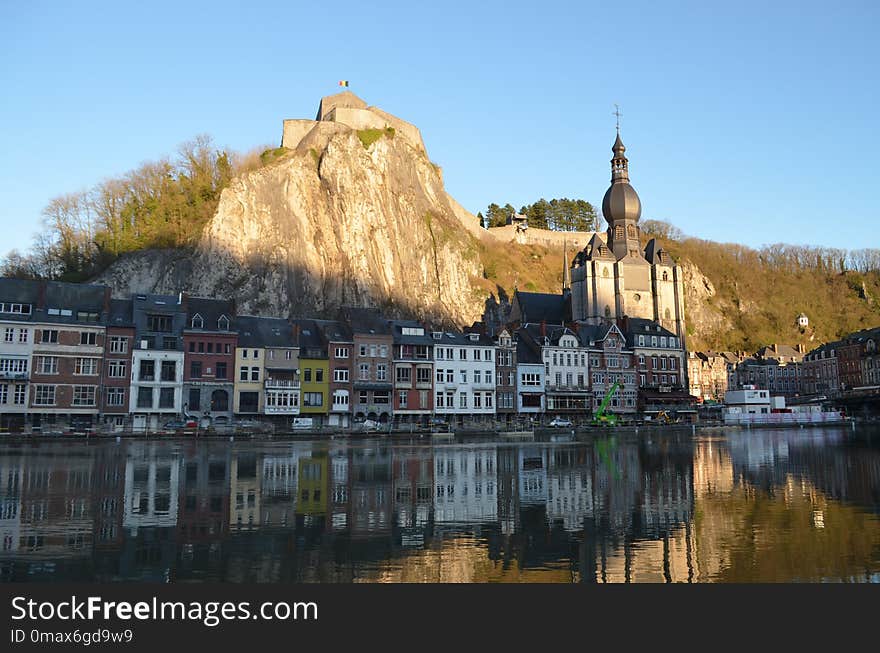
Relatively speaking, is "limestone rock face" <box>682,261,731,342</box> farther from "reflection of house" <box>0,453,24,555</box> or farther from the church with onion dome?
"reflection of house" <box>0,453,24,555</box>

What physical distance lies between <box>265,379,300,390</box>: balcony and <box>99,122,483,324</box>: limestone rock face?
24.2m

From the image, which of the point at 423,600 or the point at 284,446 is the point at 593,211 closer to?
the point at 284,446

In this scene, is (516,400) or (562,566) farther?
(516,400)

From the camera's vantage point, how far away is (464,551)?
14102 mm

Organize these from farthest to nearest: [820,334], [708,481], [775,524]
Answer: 1. [820,334]
2. [708,481]
3. [775,524]

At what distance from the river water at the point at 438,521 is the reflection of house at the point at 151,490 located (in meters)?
0.09

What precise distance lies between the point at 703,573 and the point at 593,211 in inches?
6399

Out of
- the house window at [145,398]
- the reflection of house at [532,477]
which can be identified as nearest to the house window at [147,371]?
the house window at [145,398]

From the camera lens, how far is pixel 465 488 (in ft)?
79.0

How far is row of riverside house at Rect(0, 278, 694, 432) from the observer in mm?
55719

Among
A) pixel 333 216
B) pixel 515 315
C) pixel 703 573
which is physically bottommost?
pixel 703 573

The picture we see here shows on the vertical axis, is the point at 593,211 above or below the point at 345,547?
above

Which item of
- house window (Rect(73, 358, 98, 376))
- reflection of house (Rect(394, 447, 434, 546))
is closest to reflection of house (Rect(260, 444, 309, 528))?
reflection of house (Rect(394, 447, 434, 546))

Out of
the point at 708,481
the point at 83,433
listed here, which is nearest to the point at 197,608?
the point at 708,481
